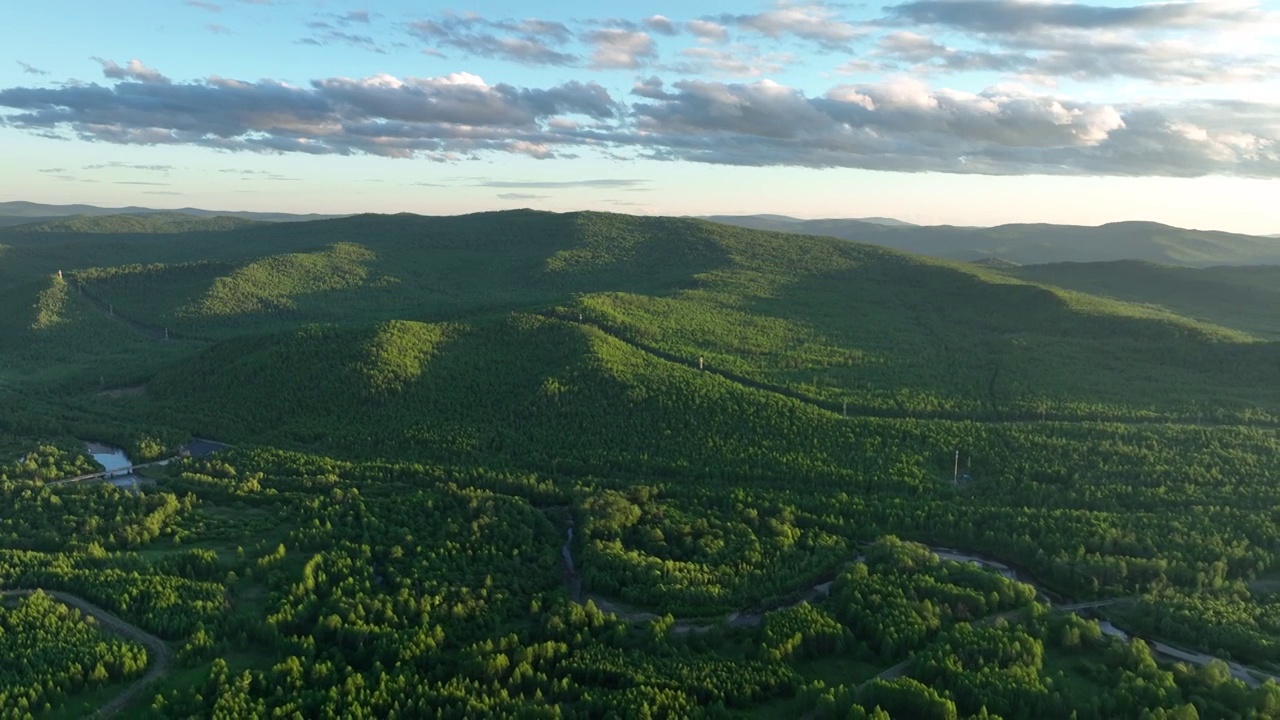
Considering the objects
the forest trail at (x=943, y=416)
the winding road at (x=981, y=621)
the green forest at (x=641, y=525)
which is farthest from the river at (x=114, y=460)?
the forest trail at (x=943, y=416)

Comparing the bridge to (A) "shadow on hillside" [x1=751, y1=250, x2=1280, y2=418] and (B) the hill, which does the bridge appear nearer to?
(B) the hill

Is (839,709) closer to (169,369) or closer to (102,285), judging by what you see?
(169,369)

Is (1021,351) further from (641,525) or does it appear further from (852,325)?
(641,525)

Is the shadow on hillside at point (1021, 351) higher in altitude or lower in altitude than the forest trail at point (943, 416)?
higher

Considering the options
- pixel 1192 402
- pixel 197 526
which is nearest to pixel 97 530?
pixel 197 526

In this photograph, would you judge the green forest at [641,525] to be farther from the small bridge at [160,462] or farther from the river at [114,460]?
the river at [114,460]

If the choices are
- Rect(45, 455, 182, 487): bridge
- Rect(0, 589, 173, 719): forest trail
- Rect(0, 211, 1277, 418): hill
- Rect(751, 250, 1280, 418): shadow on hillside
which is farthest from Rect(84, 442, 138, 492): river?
Rect(751, 250, 1280, 418): shadow on hillside

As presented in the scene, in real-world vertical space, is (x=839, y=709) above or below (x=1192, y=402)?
below
